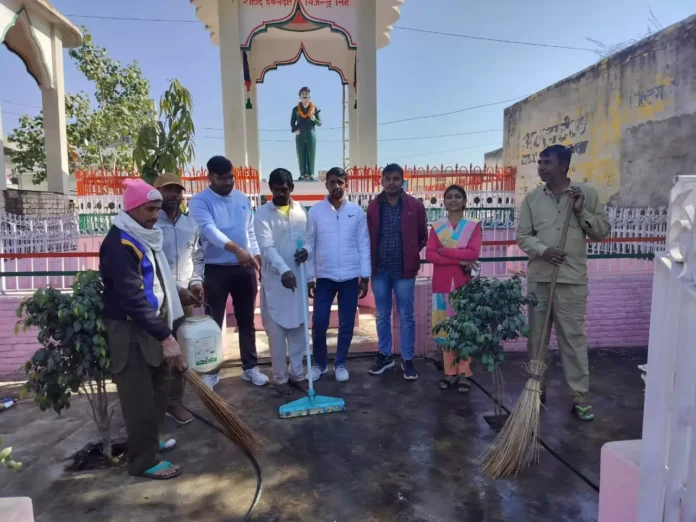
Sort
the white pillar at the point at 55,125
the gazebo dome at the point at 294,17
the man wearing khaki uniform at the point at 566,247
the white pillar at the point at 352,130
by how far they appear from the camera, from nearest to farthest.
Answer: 1. the man wearing khaki uniform at the point at 566,247
2. the gazebo dome at the point at 294,17
3. the white pillar at the point at 352,130
4. the white pillar at the point at 55,125

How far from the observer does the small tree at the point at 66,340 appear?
2625 millimetres

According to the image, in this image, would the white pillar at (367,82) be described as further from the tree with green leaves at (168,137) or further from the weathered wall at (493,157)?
the weathered wall at (493,157)

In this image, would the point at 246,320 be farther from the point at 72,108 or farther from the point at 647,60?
the point at 72,108

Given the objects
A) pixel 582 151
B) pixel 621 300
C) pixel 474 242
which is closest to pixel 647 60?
pixel 582 151

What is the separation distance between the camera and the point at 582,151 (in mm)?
9516

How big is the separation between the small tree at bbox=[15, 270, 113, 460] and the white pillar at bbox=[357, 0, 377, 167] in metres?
8.19

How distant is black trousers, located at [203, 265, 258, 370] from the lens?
4012 millimetres

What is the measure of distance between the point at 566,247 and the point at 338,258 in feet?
5.76

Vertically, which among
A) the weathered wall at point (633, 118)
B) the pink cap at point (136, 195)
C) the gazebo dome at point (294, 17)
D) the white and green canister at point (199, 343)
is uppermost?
the gazebo dome at point (294, 17)

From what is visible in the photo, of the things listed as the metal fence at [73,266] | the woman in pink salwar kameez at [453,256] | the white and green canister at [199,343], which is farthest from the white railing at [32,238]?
the woman in pink salwar kameez at [453,256]

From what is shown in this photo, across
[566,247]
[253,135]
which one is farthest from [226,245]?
[253,135]

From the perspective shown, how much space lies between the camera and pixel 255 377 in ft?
14.0

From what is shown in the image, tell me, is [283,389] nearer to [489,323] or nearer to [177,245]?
[177,245]

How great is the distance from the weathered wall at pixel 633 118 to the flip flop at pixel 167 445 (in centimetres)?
735
